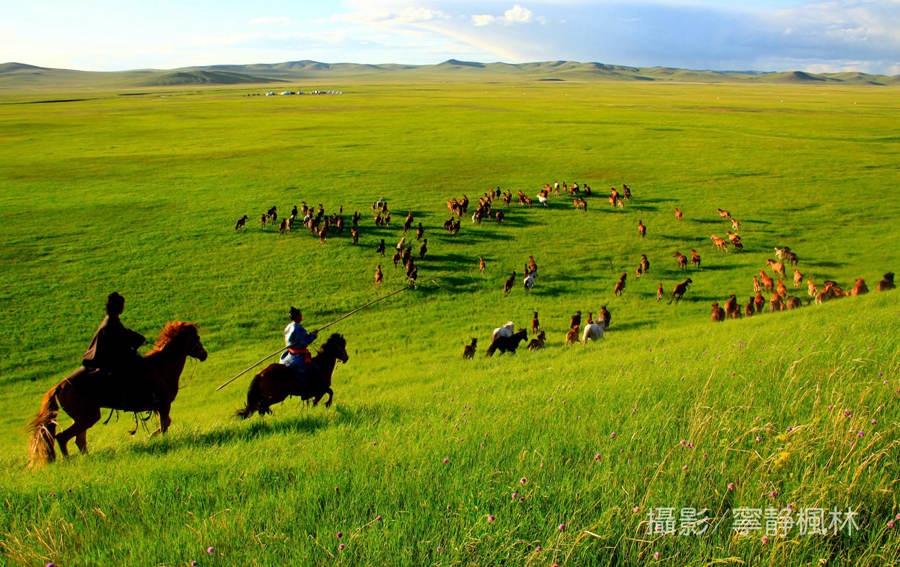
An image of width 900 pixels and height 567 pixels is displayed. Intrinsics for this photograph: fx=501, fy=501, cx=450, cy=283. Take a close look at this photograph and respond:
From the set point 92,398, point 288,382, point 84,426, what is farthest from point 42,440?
point 288,382

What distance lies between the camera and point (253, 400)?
→ 9070 mm

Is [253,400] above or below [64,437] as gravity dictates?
above

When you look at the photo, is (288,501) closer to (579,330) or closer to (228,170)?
(579,330)

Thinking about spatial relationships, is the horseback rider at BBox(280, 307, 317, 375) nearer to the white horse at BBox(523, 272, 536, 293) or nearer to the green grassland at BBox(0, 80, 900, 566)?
the green grassland at BBox(0, 80, 900, 566)

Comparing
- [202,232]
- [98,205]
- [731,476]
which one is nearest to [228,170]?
[98,205]

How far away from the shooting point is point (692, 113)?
92.7m

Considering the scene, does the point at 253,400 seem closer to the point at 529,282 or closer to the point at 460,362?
the point at 460,362

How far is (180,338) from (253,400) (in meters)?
1.76

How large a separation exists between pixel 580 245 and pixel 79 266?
25760 millimetres

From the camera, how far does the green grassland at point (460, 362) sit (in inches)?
141

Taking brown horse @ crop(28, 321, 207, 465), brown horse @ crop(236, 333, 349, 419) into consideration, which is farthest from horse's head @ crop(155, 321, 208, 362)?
brown horse @ crop(236, 333, 349, 419)

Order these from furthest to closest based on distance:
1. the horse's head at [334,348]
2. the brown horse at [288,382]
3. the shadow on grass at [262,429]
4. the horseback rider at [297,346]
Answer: the horse's head at [334,348] → the horseback rider at [297,346] → the brown horse at [288,382] → the shadow on grass at [262,429]

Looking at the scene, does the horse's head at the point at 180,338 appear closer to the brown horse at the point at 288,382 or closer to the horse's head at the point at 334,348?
the brown horse at the point at 288,382

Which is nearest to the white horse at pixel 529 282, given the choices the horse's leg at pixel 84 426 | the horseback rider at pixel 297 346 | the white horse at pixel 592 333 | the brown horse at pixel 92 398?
the white horse at pixel 592 333
